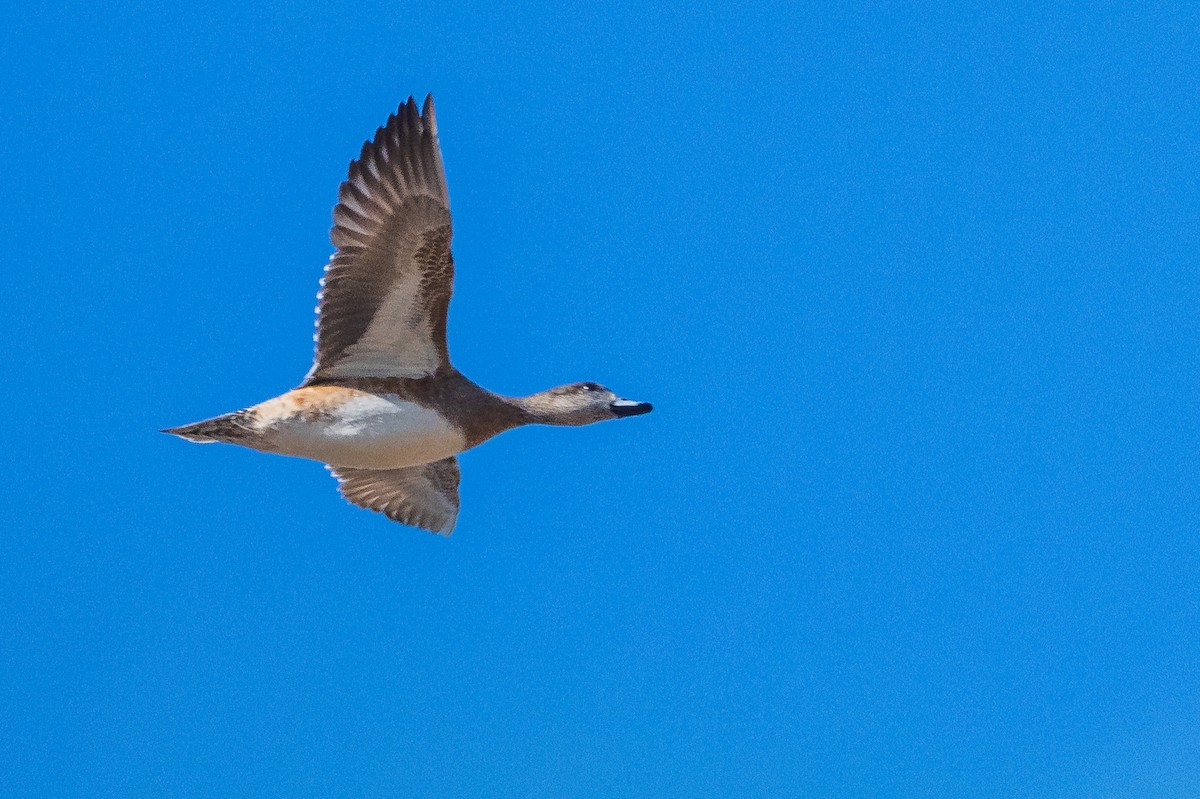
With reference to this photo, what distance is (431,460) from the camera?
1300cm

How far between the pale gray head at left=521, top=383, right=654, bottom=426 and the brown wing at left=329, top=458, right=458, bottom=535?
5.06 feet

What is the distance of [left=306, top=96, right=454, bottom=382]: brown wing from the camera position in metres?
12.1

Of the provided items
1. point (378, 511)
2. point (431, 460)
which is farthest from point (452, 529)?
point (431, 460)

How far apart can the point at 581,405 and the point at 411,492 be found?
6.90ft

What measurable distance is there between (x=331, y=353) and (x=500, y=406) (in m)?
1.37

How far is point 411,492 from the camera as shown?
48.2 feet

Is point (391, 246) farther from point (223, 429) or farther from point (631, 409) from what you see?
point (631, 409)

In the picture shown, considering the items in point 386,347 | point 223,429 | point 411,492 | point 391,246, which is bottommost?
point 223,429

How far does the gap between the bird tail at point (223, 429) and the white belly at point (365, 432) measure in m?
0.16

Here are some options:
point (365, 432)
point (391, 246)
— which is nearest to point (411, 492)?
point (365, 432)

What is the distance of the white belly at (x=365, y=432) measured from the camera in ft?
40.7

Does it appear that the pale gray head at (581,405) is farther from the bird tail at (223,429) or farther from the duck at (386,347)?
the bird tail at (223,429)

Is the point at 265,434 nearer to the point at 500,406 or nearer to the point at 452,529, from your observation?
the point at 500,406

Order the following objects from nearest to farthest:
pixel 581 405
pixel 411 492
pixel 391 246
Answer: pixel 391 246 → pixel 581 405 → pixel 411 492
